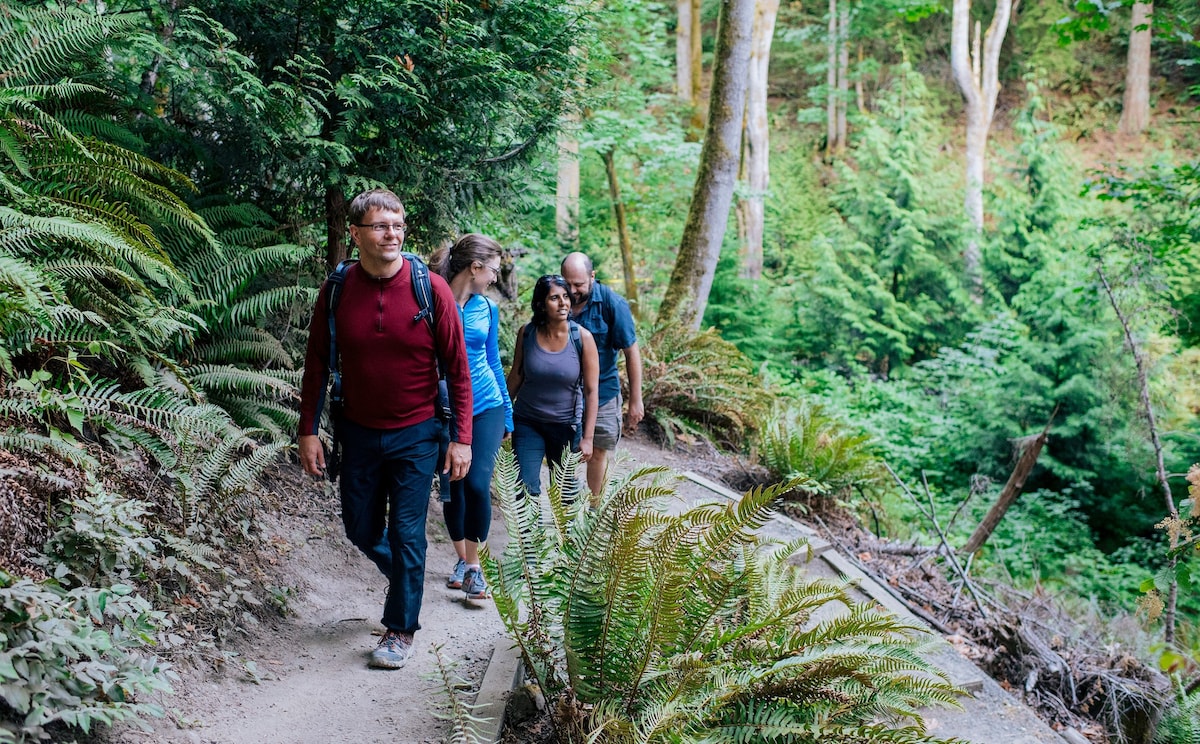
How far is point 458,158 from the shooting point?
6551 millimetres

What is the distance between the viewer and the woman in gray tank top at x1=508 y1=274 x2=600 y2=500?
17.3 ft

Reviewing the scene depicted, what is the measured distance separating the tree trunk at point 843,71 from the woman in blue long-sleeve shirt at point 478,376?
25259 mm

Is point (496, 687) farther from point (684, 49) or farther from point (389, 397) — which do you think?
point (684, 49)

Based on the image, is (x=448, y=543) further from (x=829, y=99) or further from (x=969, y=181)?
(x=829, y=99)

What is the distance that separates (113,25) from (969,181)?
759 inches

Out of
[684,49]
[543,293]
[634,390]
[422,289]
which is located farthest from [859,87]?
[422,289]

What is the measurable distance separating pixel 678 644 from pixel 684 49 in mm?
20886

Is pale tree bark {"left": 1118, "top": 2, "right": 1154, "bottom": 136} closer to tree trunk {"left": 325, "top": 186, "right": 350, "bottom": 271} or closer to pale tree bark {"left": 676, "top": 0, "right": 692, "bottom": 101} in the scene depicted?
pale tree bark {"left": 676, "top": 0, "right": 692, "bottom": 101}

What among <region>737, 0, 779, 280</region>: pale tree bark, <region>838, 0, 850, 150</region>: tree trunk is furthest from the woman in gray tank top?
<region>838, 0, 850, 150</region>: tree trunk

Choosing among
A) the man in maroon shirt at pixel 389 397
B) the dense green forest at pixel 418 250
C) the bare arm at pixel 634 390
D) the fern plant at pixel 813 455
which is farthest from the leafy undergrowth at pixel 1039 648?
the man in maroon shirt at pixel 389 397

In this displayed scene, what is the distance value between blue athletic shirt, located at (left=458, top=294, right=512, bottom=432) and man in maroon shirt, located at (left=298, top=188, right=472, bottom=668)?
0.58 m

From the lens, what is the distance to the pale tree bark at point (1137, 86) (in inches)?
1039

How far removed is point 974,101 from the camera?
21.2m

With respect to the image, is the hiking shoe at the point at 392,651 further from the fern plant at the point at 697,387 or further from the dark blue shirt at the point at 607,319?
the fern plant at the point at 697,387
